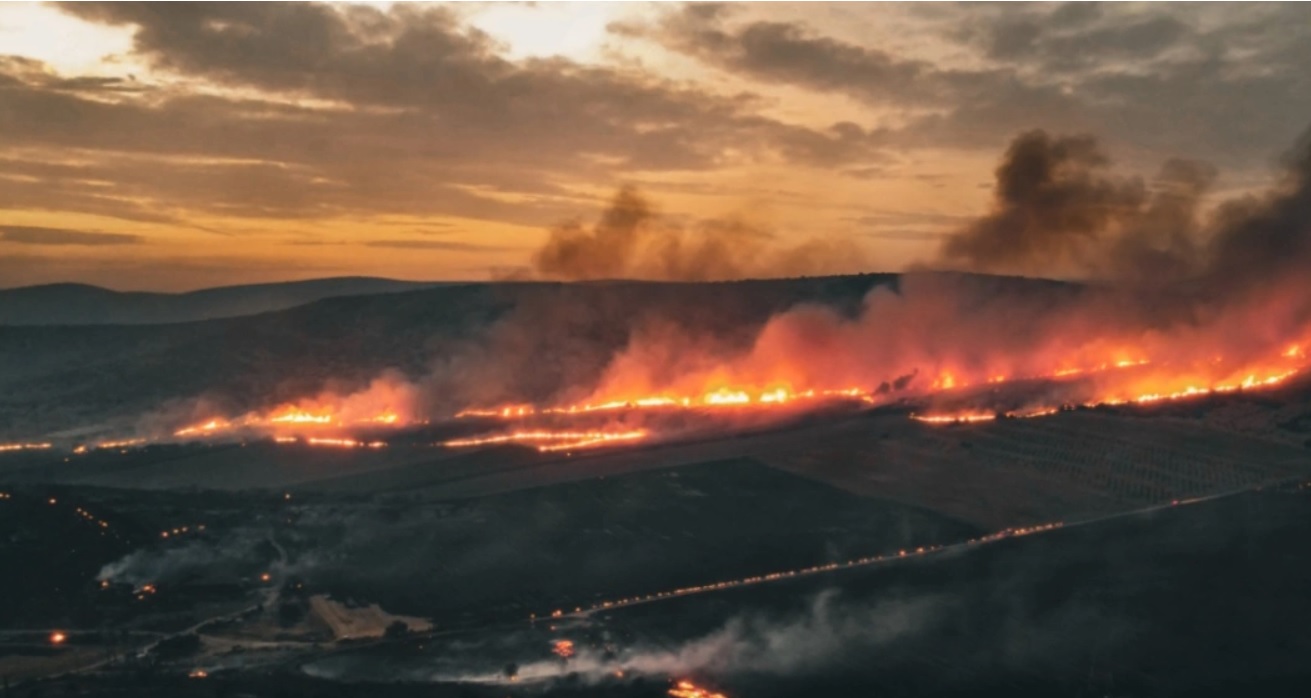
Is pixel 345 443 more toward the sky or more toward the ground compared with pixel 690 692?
more toward the sky

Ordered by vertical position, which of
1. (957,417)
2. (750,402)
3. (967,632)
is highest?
(750,402)

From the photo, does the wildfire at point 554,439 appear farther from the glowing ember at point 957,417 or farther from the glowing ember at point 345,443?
the glowing ember at point 957,417

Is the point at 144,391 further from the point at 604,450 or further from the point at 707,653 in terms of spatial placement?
the point at 707,653

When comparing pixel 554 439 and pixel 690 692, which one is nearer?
pixel 690 692

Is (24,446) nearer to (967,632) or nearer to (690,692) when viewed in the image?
(690,692)

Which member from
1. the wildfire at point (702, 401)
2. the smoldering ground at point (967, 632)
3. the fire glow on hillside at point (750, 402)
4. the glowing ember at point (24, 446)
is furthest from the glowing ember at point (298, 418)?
the smoldering ground at point (967, 632)

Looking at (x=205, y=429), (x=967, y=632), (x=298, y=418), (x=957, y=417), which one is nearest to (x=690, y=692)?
(x=967, y=632)

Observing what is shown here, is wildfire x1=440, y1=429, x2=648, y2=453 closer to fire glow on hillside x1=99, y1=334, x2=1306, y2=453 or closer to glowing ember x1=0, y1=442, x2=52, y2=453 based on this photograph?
fire glow on hillside x1=99, y1=334, x2=1306, y2=453
